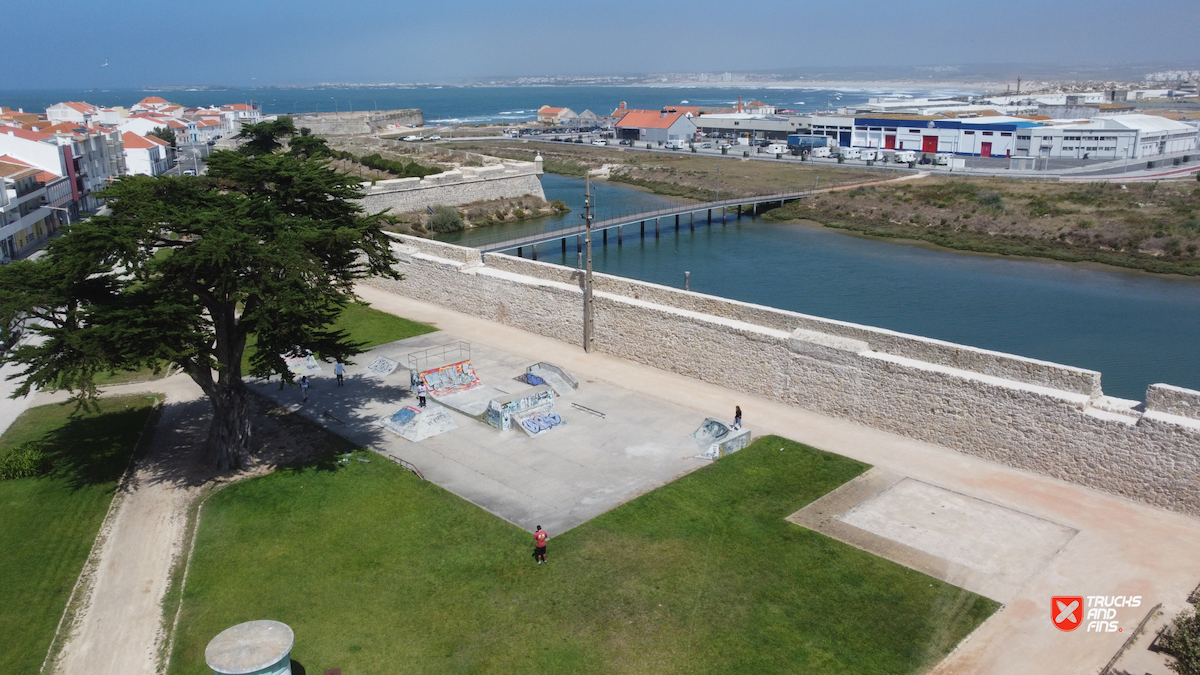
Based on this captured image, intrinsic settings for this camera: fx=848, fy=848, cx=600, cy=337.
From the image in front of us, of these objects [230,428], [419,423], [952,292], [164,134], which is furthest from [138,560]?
[164,134]

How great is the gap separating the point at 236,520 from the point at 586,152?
252ft

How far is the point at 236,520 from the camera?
15.0 metres

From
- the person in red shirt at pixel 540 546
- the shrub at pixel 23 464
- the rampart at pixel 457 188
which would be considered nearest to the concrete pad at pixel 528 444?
the person in red shirt at pixel 540 546

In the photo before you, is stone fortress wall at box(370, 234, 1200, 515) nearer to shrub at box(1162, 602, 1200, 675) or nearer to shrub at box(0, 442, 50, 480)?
shrub at box(1162, 602, 1200, 675)

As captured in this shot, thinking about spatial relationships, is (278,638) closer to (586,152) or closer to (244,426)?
(244,426)

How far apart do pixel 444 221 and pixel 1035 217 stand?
34.2 meters

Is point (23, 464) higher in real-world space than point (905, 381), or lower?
lower

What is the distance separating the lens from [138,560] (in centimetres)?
1384

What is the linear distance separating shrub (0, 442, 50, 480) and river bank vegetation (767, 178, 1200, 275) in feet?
141

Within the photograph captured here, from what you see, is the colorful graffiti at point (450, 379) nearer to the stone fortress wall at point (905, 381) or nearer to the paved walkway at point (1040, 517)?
the paved walkway at point (1040, 517)

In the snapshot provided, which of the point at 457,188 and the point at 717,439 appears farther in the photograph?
the point at 457,188

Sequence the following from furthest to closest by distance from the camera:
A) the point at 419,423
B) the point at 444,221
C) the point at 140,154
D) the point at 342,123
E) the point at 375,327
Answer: the point at 342,123 → the point at 140,154 → the point at 444,221 → the point at 375,327 → the point at 419,423

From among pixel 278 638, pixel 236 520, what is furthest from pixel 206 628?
pixel 236 520

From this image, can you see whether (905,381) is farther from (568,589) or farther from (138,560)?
(138,560)
